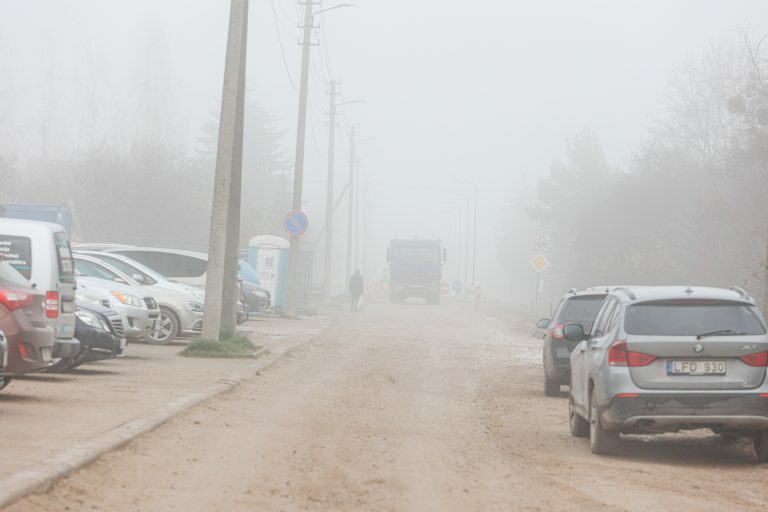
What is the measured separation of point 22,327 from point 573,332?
5464 millimetres

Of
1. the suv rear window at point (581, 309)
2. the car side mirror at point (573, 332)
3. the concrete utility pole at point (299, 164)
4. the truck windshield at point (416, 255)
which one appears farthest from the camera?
the truck windshield at point (416, 255)

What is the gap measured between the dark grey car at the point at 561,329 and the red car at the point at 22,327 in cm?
747

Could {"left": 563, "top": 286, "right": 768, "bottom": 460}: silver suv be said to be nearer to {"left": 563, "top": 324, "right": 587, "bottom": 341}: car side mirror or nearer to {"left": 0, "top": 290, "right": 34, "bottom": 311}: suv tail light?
{"left": 563, "top": 324, "right": 587, "bottom": 341}: car side mirror

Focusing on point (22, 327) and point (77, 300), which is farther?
point (77, 300)

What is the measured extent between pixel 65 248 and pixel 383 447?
19.0 feet

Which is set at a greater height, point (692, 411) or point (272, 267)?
point (272, 267)

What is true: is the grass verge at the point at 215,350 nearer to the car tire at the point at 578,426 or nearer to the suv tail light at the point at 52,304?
the suv tail light at the point at 52,304

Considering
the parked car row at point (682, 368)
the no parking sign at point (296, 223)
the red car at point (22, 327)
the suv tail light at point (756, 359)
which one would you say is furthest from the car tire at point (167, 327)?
the suv tail light at point (756, 359)

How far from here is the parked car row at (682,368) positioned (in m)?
11.3

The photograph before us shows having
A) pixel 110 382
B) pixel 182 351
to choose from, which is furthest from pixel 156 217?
pixel 110 382

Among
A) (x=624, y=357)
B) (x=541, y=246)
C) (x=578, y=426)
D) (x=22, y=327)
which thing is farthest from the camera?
(x=541, y=246)

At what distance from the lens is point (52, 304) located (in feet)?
48.1

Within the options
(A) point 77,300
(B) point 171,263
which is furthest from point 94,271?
(B) point 171,263

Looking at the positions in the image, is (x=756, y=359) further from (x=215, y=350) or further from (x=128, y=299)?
(x=128, y=299)
